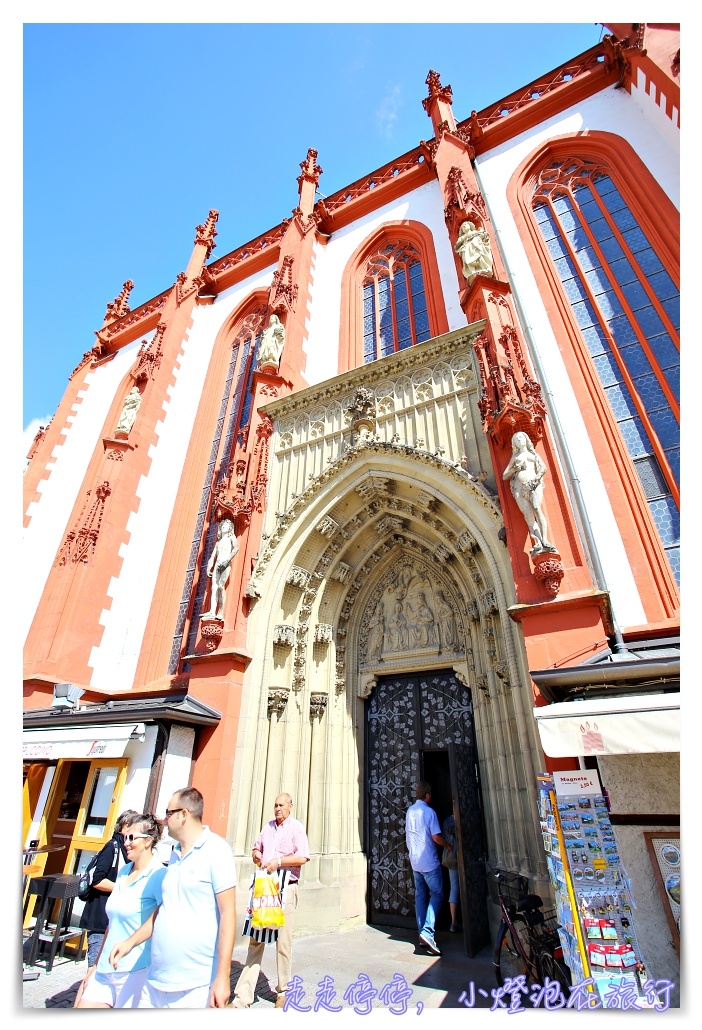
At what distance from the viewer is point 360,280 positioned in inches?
563

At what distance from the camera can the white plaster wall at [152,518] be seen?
10477 mm

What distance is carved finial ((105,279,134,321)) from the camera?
67.6ft

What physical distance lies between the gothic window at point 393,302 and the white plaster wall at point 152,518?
4329 mm

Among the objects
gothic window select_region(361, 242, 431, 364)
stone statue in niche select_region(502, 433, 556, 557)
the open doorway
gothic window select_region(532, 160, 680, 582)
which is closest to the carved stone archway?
stone statue in niche select_region(502, 433, 556, 557)

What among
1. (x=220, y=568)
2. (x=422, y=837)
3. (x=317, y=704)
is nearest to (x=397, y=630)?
(x=317, y=704)

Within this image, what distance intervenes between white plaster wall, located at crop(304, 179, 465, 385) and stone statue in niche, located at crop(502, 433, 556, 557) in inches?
200

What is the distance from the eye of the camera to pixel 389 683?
8.60 meters

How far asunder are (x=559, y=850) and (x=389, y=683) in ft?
15.2

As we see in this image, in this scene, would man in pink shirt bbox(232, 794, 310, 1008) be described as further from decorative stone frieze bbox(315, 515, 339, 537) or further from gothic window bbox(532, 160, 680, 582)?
gothic window bbox(532, 160, 680, 582)

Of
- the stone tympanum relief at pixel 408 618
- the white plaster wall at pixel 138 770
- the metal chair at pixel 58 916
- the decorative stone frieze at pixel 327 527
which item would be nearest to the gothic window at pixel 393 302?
the decorative stone frieze at pixel 327 527

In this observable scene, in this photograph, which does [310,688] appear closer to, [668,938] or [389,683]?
[389,683]

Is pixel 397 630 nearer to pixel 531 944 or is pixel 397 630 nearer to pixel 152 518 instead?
pixel 531 944

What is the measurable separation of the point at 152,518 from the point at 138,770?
22.3 ft

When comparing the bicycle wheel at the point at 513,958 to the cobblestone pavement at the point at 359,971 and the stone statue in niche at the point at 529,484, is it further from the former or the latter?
the stone statue in niche at the point at 529,484
